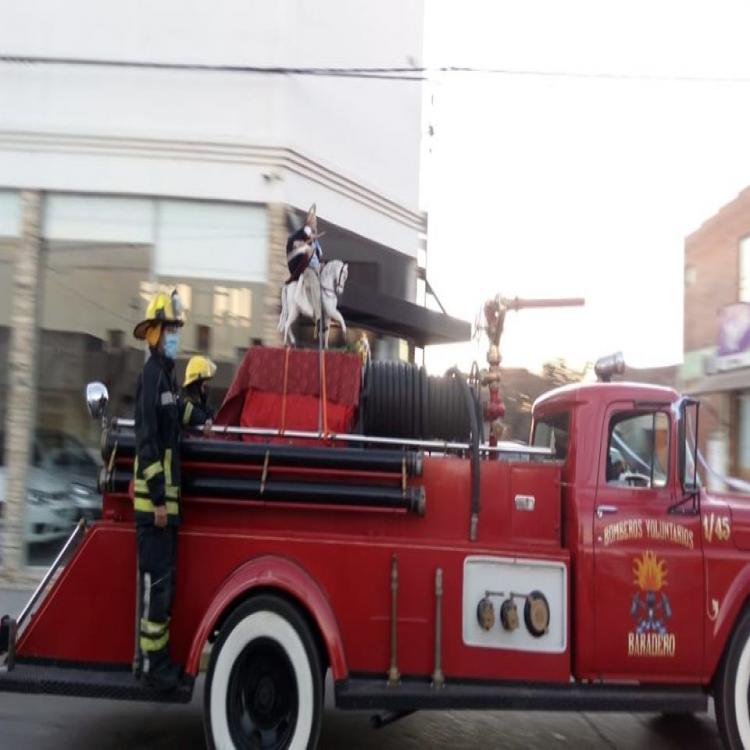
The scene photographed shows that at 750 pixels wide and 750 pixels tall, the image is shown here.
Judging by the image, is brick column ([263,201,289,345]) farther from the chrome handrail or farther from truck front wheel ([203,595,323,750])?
truck front wheel ([203,595,323,750])

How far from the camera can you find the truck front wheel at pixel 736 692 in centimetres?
459

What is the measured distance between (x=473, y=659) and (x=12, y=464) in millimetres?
6936

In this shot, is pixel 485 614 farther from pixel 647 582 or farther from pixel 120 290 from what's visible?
pixel 120 290

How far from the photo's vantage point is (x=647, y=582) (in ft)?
15.3

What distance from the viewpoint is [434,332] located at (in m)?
12.2

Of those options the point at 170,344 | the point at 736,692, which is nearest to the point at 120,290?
the point at 170,344

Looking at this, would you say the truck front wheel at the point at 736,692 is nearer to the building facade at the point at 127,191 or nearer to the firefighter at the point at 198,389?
the firefighter at the point at 198,389

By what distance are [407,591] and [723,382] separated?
652 inches

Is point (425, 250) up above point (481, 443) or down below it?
above

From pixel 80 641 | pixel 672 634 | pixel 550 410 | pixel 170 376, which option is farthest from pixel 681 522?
pixel 80 641

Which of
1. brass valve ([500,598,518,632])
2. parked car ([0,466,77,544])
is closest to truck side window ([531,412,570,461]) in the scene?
brass valve ([500,598,518,632])

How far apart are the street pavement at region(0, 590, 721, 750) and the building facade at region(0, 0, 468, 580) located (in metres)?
4.29

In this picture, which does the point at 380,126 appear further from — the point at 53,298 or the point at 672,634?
the point at 672,634

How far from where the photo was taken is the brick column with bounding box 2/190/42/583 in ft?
31.3
